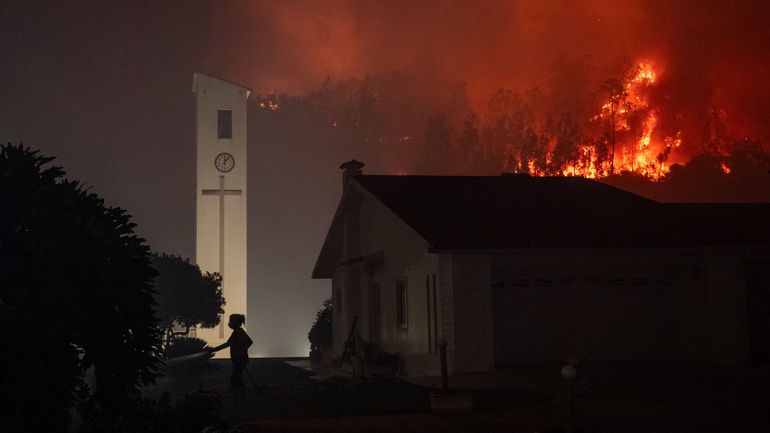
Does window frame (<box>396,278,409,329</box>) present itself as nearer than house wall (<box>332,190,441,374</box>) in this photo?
No

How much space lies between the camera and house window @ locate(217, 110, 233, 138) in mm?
75438

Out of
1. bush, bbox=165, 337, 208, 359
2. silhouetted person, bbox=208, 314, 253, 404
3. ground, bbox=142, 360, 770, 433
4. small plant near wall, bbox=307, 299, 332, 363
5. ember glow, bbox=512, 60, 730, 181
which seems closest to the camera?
ground, bbox=142, 360, 770, 433

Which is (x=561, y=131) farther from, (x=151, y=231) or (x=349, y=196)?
(x=349, y=196)

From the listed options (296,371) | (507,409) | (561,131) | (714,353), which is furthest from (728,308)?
(561,131)

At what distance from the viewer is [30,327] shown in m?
11.2

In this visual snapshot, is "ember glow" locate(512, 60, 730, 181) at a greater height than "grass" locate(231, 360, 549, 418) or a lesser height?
greater

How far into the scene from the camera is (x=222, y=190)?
72.8m

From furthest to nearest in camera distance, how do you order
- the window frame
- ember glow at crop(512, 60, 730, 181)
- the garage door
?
ember glow at crop(512, 60, 730, 181)
the window frame
the garage door

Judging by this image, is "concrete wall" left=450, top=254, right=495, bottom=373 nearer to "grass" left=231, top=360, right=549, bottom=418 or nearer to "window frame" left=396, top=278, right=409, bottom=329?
"grass" left=231, top=360, right=549, bottom=418

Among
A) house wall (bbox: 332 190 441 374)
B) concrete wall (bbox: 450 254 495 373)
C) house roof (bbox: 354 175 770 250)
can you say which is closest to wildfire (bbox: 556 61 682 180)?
house wall (bbox: 332 190 441 374)

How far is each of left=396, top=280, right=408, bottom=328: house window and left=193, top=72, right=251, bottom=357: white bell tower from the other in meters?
42.3

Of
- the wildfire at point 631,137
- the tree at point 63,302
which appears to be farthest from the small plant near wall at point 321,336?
the tree at point 63,302

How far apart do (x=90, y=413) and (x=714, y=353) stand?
1706 cm

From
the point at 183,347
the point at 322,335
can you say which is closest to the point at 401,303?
the point at 322,335
